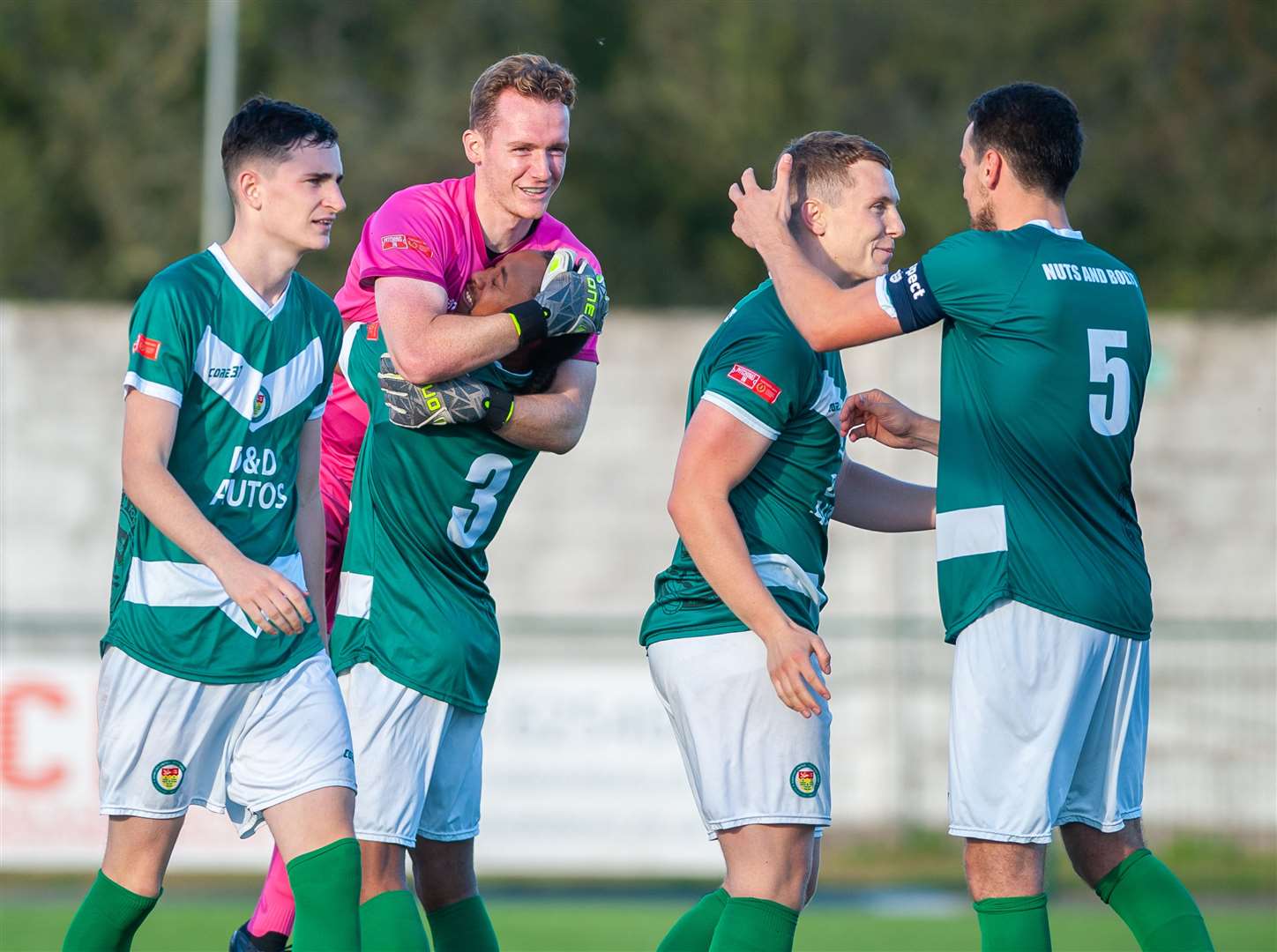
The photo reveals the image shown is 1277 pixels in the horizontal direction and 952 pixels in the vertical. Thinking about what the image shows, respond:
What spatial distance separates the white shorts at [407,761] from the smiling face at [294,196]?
1.26 metres

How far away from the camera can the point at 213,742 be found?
186 inches

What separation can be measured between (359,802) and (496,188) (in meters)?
1.84

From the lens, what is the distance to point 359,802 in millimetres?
4832

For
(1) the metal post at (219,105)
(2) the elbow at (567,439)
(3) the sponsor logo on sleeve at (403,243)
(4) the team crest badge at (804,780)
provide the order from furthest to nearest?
(1) the metal post at (219,105) < (2) the elbow at (567,439) < (3) the sponsor logo on sleeve at (403,243) < (4) the team crest badge at (804,780)

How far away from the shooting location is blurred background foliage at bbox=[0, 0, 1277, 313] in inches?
1019

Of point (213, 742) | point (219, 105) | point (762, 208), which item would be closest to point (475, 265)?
point (762, 208)

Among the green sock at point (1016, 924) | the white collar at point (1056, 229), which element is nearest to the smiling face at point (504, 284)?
the white collar at point (1056, 229)

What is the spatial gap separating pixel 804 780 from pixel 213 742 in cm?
164

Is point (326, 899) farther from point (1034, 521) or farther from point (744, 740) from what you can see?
point (1034, 521)

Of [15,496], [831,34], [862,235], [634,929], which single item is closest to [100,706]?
[862,235]

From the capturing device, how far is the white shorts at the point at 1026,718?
436cm

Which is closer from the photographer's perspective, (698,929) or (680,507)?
(680,507)

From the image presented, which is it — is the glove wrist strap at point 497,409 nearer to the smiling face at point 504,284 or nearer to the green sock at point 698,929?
the smiling face at point 504,284

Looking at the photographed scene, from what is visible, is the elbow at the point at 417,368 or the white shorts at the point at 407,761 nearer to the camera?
the elbow at the point at 417,368
